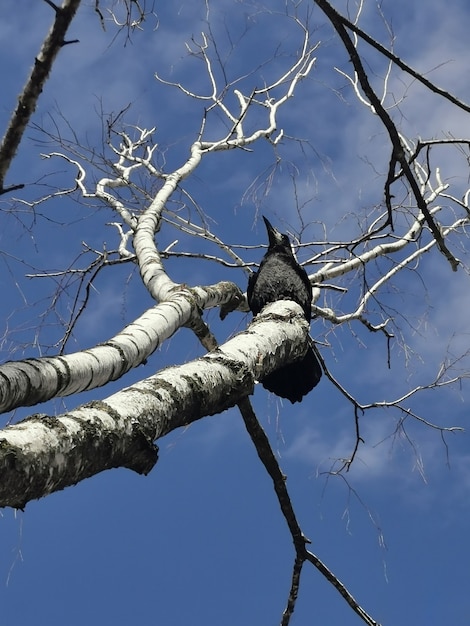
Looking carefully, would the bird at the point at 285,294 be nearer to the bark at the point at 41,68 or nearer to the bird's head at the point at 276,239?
the bird's head at the point at 276,239

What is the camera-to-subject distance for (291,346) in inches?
153

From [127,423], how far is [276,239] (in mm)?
3075

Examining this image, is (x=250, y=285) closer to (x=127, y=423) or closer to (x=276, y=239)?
(x=276, y=239)

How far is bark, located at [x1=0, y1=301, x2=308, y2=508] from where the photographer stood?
2.04m

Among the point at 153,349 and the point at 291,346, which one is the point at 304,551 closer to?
the point at 291,346

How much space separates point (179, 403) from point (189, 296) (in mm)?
1347

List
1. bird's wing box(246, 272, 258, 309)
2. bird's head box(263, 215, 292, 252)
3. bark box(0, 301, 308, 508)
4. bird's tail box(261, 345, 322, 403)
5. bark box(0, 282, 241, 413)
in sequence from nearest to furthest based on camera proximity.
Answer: bark box(0, 301, 308, 508) → bark box(0, 282, 241, 413) → bird's tail box(261, 345, 322, 403) → bird's wing box(246, 272, 258, 309) → bird's head box(263, 215, 292, 252)

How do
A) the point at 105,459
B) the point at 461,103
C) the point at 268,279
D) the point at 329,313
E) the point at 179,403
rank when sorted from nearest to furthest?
1. the point at 105,459
2. the point at 461,103
3. the point at 179,403
4. the point at 268,279
5. the point at 329,313

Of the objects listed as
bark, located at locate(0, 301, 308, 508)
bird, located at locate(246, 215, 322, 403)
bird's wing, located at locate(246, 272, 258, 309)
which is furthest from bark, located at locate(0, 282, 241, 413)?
bird's wing, located at locate(246, 272, 258, 309)

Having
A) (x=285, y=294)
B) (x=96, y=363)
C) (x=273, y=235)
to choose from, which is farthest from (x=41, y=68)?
(x=273, y=235)

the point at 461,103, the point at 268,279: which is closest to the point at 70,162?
the point at 268,279

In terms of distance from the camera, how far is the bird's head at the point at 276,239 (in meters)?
5.25

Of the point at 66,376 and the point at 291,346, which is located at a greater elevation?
the point at 291,346

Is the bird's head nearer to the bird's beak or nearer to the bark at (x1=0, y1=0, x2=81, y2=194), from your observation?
the bird's beak
